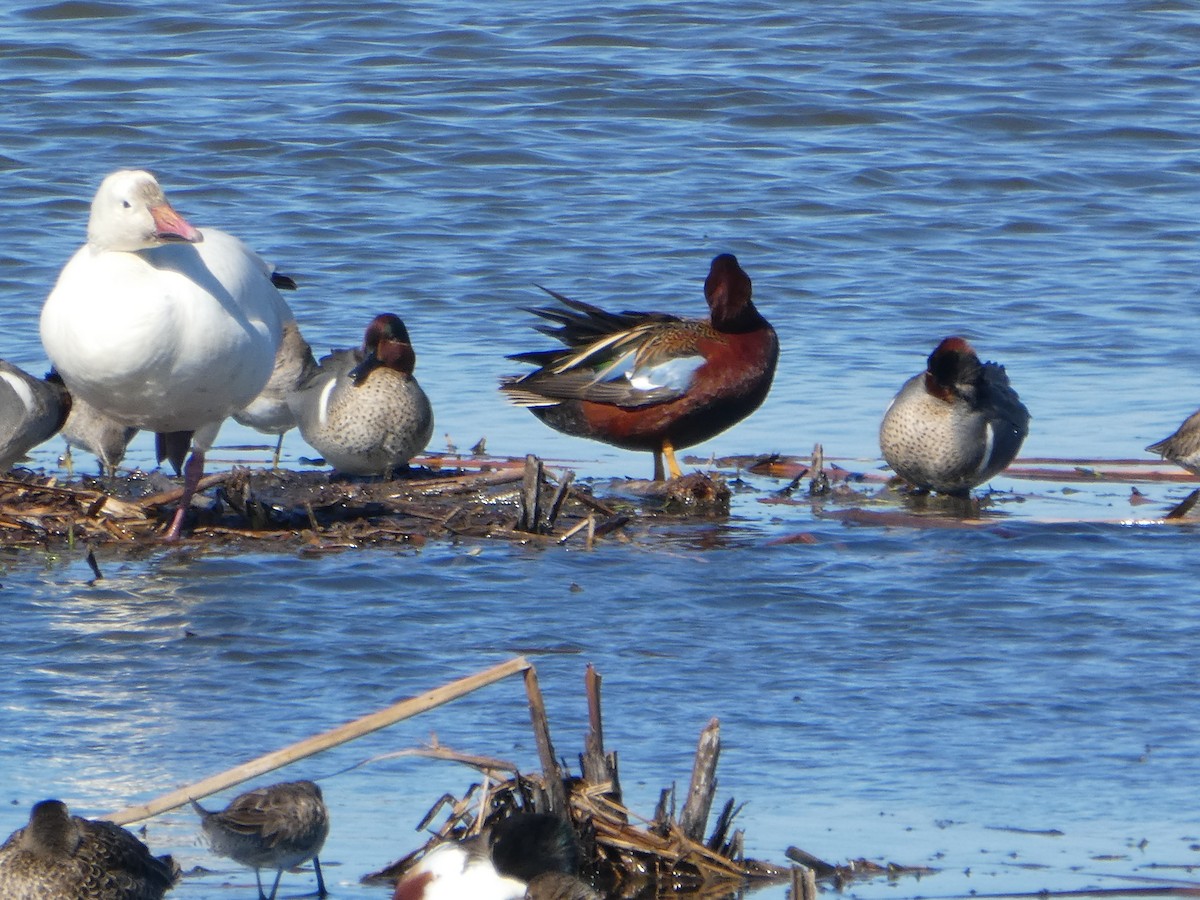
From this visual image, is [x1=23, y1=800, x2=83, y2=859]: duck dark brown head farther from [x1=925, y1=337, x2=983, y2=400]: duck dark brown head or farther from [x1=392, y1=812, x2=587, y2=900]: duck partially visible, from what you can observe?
[x1=925, y1=337, x2=983, y2=400]: duck dark brown head

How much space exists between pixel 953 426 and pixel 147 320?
3.17 m

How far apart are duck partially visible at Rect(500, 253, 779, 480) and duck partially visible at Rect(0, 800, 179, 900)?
4.88 m

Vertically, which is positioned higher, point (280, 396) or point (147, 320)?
point (147, 320)

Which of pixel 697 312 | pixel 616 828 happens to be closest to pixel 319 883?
pixel 616 828

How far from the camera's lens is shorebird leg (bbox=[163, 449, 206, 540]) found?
7.38m

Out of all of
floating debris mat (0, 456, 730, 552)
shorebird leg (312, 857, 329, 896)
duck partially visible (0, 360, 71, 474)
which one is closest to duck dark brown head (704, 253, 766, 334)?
floating debris mat (0, 456, 730, 552)

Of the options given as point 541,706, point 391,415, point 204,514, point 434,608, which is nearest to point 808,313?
point 391,415

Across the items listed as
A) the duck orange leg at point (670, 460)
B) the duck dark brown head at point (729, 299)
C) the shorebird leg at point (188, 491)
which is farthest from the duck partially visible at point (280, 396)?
the duck dark brown head at point (729, 299)

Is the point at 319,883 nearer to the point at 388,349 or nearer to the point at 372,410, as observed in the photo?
the point at 372,410

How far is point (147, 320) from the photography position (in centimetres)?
703

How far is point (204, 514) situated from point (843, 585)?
249 cm

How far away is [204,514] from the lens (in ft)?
25.3

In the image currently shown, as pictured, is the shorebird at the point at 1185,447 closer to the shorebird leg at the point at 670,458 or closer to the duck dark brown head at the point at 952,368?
the duck dark brown head at the point at 952,368

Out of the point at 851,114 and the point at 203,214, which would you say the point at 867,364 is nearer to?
the point at 203,214
